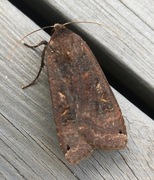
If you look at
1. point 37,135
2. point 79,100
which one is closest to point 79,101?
point 79,100

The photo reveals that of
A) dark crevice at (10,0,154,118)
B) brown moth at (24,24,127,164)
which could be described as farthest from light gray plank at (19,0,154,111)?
brown moth at (24,24,127,164)

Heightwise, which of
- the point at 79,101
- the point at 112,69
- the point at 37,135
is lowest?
the point at 37,135

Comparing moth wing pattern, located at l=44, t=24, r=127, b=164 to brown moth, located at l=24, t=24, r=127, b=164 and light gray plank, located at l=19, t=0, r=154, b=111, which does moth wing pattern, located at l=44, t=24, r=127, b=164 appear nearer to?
brown moth, located at l=24, t=24, r=127, b=164

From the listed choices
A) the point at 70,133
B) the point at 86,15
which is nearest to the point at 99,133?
the point at 70,133

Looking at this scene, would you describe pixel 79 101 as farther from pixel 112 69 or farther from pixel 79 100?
pixel 112 69

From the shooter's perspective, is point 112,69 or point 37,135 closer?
point 37,135

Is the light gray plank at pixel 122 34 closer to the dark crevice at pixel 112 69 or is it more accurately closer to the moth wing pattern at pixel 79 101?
the dark crevice at pixel 112 69

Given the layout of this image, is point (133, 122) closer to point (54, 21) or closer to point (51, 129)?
point (51, 129)

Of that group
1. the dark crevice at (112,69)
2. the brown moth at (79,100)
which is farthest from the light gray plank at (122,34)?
the brown moth at (79,100)
